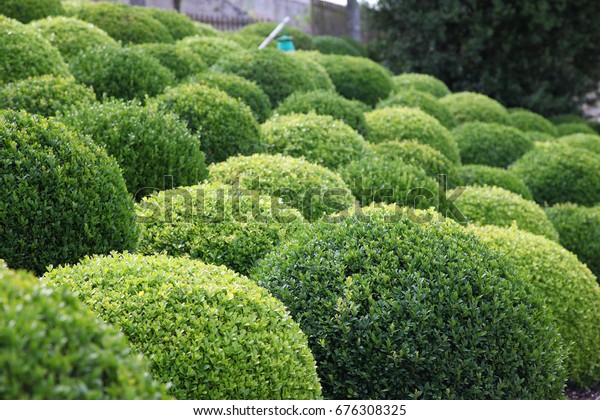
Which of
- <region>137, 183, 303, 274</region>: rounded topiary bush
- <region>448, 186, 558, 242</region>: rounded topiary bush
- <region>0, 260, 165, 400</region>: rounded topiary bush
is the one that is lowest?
<region>448, 186, 558, 242</region>: rounded topiary bush

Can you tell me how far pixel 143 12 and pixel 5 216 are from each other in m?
7.55

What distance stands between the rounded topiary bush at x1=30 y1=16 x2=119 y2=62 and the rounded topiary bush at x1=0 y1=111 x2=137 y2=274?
4.22 metres

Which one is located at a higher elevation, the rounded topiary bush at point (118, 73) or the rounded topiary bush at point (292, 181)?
the rounded topiary bush at point (118, 73)

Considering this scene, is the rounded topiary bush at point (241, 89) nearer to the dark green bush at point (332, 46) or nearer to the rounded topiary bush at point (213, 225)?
the rounded topiary bush at point (213, 225)

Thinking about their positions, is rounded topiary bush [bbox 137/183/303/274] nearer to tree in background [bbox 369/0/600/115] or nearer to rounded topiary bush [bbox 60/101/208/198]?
rounded topiary bush [bbox 60/101/208/198]

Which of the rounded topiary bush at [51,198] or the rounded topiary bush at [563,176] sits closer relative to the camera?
the rounded topiary bush at [51,198]

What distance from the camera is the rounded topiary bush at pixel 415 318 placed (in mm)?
3617

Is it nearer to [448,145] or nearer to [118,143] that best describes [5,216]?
[118,143]

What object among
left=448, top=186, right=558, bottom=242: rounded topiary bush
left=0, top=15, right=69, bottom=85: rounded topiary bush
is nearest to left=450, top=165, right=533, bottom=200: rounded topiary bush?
left=448, top=186, right=558, bottom=242: rounded topiary bush

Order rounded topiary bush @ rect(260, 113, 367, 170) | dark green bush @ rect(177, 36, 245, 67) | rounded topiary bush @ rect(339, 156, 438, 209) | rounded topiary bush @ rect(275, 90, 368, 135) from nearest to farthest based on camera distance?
rounded topiary bush @ rect(339, 156, 438, 209), rounded topiary bush @ rect(260, 113, 367, 170), rounded topiary bush @ rect(275, 90, 368, 135), dark green bush @ rect(177, 36, 245, 67)

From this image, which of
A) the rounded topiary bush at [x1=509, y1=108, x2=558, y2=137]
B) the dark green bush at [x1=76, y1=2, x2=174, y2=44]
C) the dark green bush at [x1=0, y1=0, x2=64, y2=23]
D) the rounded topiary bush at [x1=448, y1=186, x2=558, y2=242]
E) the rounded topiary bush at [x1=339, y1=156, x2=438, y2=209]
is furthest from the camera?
the rounded topiary bush at [x1=509, y1=108, x2=558, y2=137]

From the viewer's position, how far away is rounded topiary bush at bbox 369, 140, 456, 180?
7.23m

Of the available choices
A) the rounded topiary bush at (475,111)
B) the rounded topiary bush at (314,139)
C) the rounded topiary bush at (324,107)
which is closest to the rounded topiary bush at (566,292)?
the rounded topiary bush at (314,139)

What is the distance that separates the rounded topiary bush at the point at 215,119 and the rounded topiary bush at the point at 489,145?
4655 millimetres
